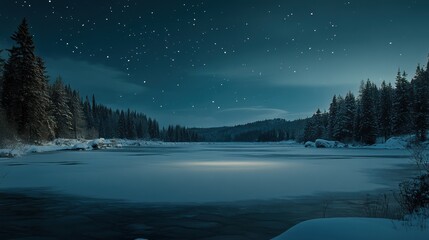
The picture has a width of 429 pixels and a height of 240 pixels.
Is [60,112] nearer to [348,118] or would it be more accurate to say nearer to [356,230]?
[348,118]

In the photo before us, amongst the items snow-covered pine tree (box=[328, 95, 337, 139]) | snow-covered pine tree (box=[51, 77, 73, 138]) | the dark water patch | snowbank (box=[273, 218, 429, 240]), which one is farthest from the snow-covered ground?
snowbank (box=[273, 218, 429, 240])

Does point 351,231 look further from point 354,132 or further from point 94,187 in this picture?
point 354,132

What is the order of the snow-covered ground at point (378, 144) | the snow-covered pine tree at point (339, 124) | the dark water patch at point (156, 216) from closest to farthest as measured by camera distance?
the dark water patch at point (156, 216)
the snow-covered ground at point (378, 144)
the snow-covered pine tree at point (339, 124)

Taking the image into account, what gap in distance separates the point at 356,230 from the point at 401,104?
7153cm

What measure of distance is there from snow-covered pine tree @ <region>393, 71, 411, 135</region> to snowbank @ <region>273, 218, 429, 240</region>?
69.1 meters

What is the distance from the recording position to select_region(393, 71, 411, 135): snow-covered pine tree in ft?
221

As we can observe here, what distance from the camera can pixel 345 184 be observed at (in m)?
14.2

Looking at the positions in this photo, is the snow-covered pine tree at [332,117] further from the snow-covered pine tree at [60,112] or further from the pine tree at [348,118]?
the snow-covered pine tree at [60,112]

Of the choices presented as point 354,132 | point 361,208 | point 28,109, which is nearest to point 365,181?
point 361,208

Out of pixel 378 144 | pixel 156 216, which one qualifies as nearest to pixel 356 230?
pixel 156 216

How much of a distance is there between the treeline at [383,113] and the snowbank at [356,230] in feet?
190

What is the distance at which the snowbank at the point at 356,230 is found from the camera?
5.41 m

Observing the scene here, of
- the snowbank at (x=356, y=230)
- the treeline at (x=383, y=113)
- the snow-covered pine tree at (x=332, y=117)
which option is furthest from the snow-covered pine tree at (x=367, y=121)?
the snowbank at (x=356, y=230)

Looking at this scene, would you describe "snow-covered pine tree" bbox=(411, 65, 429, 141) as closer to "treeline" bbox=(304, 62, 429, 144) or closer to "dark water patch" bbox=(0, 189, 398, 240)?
"treeline" bbox=(304, 62, 429, 144)
